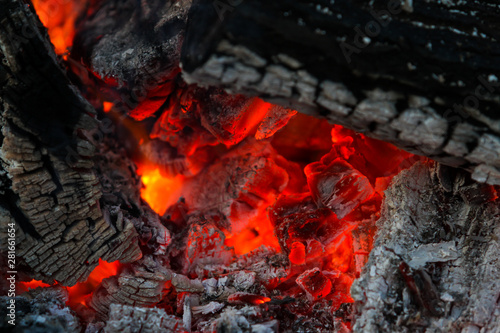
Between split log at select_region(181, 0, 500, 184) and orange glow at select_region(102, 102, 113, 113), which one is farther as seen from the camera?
orange glow at select_region(102, 102, 113, 113)

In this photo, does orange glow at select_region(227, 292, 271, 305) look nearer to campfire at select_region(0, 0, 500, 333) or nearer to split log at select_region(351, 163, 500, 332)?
campfire at select_region(0, 0, 500, 333)

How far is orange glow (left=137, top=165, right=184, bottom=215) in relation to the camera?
8.36ft

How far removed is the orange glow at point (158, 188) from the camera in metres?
2.55

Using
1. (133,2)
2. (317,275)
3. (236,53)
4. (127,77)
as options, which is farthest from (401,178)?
(133,2)

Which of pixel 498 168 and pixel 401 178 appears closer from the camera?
pixel 498 168

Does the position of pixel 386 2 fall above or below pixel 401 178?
above

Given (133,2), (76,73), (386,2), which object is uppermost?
(133,2)

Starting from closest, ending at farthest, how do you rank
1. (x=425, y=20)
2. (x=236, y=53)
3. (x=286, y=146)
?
1. (x=236, y=53)
2. (x=425, y=20)
3. (x=286, y=146)

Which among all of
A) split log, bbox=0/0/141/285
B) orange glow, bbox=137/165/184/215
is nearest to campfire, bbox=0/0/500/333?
split log, bbox=0/0/141/285

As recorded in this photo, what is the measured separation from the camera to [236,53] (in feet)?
3.93

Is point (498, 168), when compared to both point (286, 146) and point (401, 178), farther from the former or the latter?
point (286, 146)

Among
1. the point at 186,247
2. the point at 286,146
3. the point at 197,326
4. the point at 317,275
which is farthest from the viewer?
the point at 286,146

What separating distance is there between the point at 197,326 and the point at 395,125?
1.25 meters

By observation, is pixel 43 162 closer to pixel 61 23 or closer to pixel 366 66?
pixel 61 23
